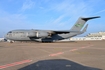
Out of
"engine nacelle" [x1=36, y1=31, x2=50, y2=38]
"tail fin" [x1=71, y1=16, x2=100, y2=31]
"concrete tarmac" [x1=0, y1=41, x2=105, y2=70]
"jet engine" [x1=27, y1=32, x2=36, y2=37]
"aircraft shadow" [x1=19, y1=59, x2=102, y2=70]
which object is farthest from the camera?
"tail fin" [x1=71, y1=16, x2=100, y2=31]

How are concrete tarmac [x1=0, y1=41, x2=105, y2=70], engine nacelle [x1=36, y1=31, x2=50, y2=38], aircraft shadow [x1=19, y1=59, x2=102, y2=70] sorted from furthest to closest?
engine nacelle [x1=36, y1=31, x2=50, y2=38] < concrete tarmac [x1=0, y1=41, x2=105, y2=70] < aircraft shadow [x1=19, y1=59, x2=102, y2=70]

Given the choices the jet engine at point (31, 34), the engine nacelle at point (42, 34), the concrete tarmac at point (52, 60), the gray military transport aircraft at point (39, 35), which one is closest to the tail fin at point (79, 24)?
the gray military transport aircraft at point (39, 35)

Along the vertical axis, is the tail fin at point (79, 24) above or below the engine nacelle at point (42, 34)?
above

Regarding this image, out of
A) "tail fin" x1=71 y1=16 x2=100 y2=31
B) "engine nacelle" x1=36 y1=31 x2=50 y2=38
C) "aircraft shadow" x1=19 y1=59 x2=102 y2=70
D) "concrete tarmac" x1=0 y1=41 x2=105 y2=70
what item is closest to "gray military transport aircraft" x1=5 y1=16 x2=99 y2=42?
"engine nacelle" x1=36 y1=31 x2=50 y2=38

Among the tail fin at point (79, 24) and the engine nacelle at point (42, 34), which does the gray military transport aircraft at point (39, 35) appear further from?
the tail fin at point (79, 24)

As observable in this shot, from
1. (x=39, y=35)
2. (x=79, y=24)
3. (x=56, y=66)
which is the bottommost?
(x=56, y=66)

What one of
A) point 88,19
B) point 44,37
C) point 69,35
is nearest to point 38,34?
point 44,37

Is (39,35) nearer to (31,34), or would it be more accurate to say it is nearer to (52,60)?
(31,34)

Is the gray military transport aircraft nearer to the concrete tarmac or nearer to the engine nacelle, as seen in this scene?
the engine nacelle

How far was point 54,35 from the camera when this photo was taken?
39.6m

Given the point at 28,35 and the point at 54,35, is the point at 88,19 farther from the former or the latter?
the point at 28,35

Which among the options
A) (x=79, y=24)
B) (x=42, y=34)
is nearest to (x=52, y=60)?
(x=42, y=34)

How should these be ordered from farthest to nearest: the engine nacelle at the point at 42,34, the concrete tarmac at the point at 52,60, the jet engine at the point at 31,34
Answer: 1. the engine nacelle at the point at 42,34
2. the jet engine at the point at 31,34
3. the concrete tarmac at the point at 52,60

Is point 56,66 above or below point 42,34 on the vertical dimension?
below
